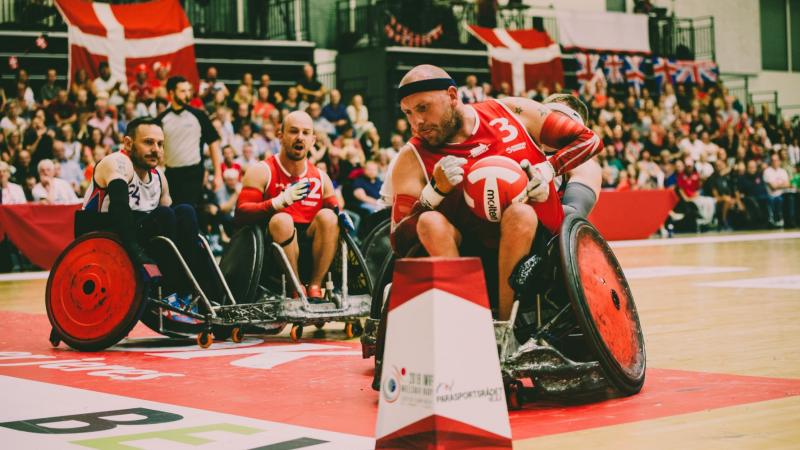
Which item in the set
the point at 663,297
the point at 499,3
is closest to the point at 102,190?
the point at 663,297

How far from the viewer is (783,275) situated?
1148 centimetres

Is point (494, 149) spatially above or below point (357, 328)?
above

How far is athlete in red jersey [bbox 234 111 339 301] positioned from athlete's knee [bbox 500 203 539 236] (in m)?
2.90

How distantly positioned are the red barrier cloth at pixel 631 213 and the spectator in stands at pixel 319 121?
4.85 meters

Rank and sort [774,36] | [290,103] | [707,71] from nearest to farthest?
[290,103]
[707,71]
[774,36]

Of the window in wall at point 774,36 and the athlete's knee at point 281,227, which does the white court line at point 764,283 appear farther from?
the window in wall at point 774,36

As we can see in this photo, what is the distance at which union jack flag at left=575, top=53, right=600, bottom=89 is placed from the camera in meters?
26.7

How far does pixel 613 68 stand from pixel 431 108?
75.9 feet

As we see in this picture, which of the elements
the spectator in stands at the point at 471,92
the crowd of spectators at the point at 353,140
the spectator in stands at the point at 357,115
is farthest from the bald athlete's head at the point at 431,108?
the spectator in stands at the point at 471,92

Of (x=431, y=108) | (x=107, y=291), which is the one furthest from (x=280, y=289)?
(x=431, y=108)

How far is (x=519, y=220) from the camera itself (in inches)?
190

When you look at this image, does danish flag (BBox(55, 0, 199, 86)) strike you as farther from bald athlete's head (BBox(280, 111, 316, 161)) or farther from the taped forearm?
the taped forearm

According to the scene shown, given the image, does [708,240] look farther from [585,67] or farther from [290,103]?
[585,67]

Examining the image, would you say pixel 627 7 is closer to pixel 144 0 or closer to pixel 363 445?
pixel 144 0
